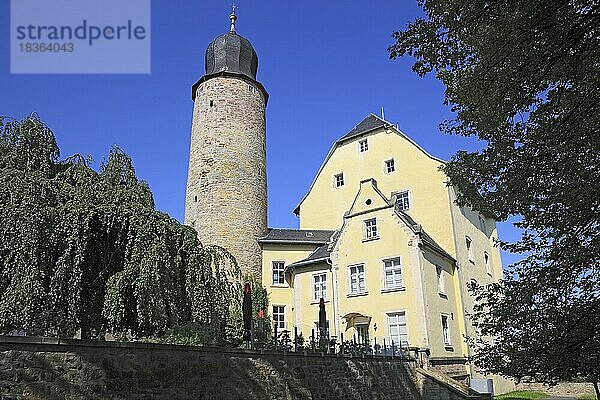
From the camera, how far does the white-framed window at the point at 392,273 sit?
2097 cm

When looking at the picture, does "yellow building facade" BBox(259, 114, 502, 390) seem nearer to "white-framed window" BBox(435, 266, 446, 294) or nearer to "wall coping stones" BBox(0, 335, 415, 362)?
"white-framed window" BBox(435, 266, 446, 294)

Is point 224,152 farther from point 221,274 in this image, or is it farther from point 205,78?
point 221,274

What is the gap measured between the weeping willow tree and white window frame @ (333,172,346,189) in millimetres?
16733

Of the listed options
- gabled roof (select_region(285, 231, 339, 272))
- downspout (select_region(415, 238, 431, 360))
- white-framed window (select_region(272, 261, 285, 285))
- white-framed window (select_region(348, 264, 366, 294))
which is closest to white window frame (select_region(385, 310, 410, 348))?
downspout (select_region(415, 238, 431, 360))

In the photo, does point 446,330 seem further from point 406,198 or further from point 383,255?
point 406,198

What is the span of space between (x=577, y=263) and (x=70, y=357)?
23.5 feet

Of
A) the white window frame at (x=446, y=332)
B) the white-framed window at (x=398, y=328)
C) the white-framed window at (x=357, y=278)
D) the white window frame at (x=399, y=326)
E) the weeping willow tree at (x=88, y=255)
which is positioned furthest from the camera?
the white-framed window at (x=357, y=278)

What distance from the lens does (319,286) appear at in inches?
930

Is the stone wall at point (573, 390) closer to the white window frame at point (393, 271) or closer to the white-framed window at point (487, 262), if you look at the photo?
the white-framed window at point (487, 262)

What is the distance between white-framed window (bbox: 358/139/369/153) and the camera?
2755 cm

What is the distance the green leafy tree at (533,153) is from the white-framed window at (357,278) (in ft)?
42.4

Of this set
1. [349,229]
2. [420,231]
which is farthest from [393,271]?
[349,229]

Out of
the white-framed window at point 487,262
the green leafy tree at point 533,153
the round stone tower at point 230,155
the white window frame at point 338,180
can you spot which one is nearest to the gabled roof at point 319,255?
the round stone tower at point 230,155

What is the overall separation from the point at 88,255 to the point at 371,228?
46.0 feet
